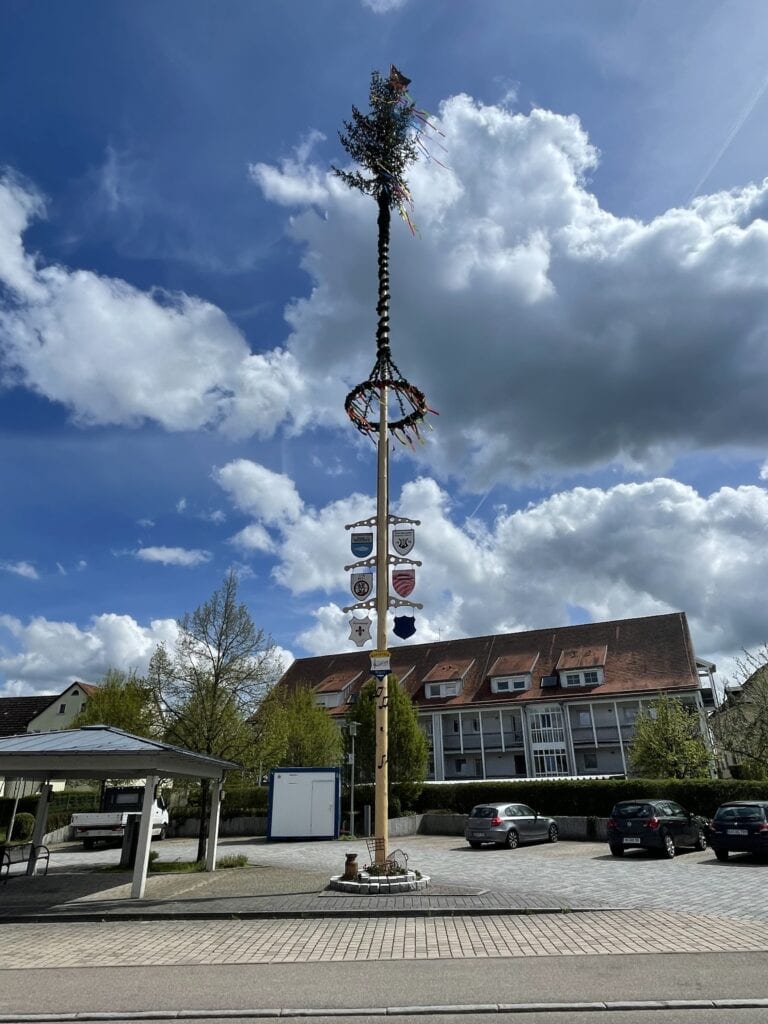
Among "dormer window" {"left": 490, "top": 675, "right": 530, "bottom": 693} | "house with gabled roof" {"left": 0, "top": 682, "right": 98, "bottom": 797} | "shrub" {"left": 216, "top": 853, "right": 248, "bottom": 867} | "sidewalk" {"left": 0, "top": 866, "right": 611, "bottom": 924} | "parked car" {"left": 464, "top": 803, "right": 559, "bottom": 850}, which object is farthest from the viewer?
"house with gabled roof" {"left": 0, "top": 682, "right": 98, "bottom": 797}

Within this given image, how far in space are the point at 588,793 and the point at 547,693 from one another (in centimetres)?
1869

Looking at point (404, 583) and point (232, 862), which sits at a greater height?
point (404, 583)

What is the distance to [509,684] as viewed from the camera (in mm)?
49062

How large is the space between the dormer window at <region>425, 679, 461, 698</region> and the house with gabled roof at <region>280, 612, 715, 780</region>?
72 millimetres

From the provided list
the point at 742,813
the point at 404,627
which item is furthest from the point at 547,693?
the point at 404,627

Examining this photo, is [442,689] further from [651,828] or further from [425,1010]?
[425,1010]

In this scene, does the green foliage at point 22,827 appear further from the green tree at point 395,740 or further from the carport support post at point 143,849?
the carport support post at point 143,849

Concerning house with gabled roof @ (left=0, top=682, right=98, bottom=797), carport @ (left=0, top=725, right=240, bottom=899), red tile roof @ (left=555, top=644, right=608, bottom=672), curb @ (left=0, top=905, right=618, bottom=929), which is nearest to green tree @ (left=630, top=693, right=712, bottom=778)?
red tile roof @ (left=555, top=644, right=608, bottom=672)

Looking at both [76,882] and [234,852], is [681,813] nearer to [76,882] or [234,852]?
[234,852]

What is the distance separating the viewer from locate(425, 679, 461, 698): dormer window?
50.9 m

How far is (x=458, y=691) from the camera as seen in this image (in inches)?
1998

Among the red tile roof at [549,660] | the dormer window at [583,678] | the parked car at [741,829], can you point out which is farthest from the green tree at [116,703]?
the dormer window at [583,678]

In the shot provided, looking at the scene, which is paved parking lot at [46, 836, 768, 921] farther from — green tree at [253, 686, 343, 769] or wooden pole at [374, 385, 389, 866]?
green tree at [253, 686, 343, 769]

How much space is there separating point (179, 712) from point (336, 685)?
96.1 ft
